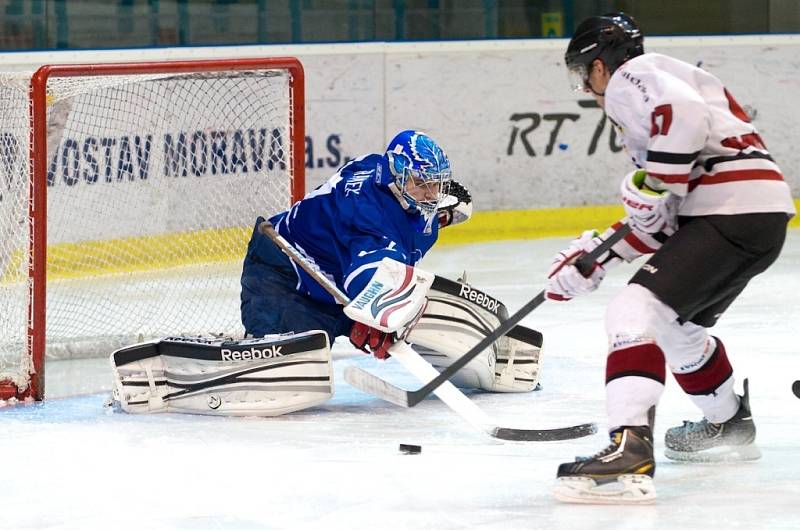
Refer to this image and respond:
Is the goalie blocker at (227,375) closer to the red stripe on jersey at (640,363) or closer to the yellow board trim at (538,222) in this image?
the red stripe on jersey at (640,363)

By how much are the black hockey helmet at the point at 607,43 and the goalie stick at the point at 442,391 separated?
81 cm

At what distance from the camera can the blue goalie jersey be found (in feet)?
11.5

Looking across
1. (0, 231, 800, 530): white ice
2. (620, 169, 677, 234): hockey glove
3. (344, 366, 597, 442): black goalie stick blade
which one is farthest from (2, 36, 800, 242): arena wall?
(620, 169, 677, 234): hockey glove

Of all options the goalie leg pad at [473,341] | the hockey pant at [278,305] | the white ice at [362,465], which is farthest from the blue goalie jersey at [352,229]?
the white ice at [362,465]

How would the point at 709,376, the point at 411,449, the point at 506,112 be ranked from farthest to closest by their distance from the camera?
the point at 506,112
the point at 411,449
the point at 709,376

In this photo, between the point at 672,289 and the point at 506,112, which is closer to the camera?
the point at 672,289

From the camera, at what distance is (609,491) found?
276 cm

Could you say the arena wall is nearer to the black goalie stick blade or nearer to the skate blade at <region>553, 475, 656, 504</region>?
the black goalie stick blade

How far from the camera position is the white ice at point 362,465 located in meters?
2.71

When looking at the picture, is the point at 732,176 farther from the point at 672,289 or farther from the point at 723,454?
the point at 723,454

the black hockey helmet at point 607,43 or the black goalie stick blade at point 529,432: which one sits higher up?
the black hockey helmet at point 607,43

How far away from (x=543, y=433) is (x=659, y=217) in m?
0.64

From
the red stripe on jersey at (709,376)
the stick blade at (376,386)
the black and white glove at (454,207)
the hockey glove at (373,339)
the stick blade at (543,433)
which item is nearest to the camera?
the red stripe on jersey at (709,376)

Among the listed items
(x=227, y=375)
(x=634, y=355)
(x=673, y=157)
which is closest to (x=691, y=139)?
(x=673, y=157)
